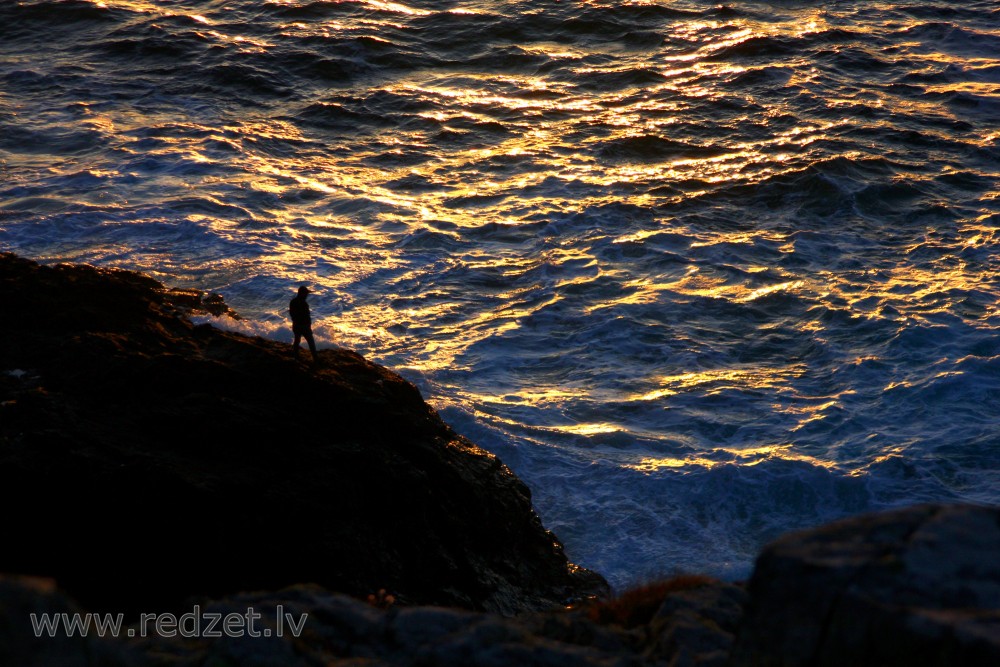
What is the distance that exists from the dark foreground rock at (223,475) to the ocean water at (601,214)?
2.02 meters

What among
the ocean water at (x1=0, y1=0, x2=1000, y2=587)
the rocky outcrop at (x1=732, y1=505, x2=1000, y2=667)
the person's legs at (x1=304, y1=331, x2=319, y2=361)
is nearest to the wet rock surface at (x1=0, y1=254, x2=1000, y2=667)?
the rocky outcrop at (x1=732, y1=505, x2=1000, y2=667)

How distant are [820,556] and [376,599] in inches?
165

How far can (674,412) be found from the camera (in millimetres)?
13148

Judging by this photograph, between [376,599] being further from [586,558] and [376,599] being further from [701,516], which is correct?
[701,516]

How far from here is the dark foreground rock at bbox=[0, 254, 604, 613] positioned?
7.89 metres

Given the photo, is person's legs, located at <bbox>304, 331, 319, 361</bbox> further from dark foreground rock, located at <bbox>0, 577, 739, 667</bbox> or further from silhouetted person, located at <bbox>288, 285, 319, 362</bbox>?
dark foreground rock, located at <bbox>0, 577, 739, 667</bbox>

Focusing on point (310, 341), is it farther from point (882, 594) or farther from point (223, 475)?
point (882, 594)

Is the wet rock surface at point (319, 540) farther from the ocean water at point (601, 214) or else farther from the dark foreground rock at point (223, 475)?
the ocean water at point (601, 214)

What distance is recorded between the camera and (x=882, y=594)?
14.2 ft

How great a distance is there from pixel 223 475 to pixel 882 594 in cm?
569

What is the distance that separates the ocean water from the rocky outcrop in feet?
17.8

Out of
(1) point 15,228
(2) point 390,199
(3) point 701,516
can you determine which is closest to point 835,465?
(3) point 701,516

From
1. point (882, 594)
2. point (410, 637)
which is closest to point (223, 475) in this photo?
point (410, 637)

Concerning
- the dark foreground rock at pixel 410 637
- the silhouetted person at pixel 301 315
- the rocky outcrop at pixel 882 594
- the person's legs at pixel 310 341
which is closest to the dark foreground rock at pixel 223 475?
the person's legs at pixel 310 341
